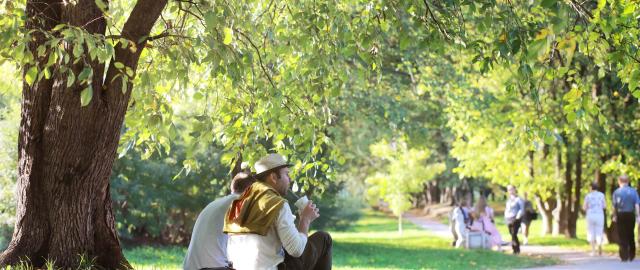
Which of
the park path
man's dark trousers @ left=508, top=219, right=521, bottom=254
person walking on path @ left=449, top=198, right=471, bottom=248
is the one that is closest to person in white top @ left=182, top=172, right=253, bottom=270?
the park path

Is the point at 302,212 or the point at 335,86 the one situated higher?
the point at 335,86

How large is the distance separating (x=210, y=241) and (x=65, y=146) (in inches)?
60.2

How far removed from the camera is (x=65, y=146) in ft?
25.8

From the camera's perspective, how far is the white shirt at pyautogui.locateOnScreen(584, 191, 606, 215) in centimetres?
1822

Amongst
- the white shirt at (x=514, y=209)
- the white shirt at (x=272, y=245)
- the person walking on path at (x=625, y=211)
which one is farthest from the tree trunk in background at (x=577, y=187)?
A: the white shirt at (x=272, y=245)

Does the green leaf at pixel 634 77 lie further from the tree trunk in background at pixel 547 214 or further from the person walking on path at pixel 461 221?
the tree trunk in background at pixel 547 214

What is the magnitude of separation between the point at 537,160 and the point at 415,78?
373 inches

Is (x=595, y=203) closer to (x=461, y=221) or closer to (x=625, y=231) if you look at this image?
(x=625, y=231)

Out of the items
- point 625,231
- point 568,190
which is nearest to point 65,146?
point 625,231

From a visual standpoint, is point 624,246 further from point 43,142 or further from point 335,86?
point 43,142

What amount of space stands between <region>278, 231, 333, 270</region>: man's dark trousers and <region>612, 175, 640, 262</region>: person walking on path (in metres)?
11.5

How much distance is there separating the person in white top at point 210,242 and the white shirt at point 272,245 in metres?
0.90

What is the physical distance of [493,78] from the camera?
89.5ft

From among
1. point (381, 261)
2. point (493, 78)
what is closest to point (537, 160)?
point (493, 78)
